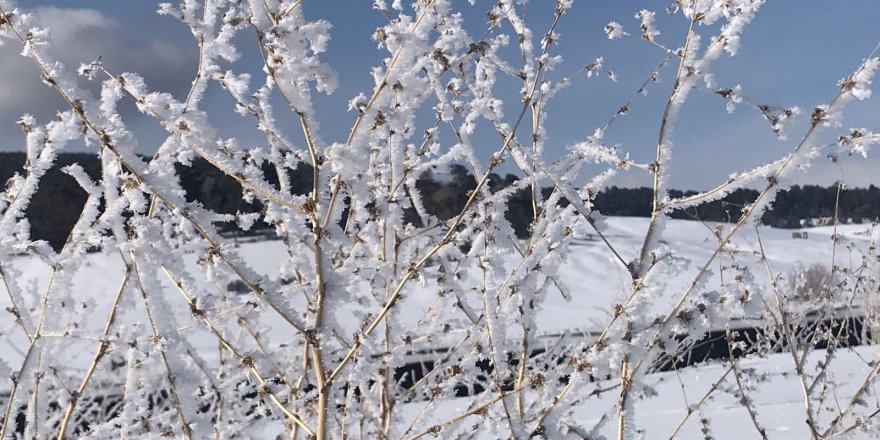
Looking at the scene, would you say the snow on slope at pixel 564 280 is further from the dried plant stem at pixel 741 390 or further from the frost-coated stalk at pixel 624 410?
the frost-coated stalk at pixel 624 410

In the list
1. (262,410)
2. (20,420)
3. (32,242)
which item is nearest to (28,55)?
(32,242)

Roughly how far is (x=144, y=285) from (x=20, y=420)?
10875 millimetres

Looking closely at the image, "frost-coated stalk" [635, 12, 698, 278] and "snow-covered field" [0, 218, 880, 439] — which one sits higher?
"frost-coated stalk" [635, 12, 698, 278]

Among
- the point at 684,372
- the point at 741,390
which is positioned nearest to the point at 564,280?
the point at 684,372

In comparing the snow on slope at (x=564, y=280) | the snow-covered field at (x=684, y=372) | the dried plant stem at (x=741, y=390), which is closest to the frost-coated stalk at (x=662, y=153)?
the snow-covered field at (x=684, y=372)

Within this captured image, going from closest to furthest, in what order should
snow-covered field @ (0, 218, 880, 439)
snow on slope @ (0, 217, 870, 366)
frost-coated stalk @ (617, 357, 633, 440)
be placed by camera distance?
1. frost-coated stalk @ (617, 357, 633, 440)
2. snow-covered field @ (0, 218, 880, 439)
3. snow on slope @ (0, 217, 870, 366)

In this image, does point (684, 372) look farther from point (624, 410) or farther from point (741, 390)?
point (624, 410)

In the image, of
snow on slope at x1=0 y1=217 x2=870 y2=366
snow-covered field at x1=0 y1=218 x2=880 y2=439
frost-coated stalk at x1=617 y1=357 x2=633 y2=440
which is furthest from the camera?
snow on slope at x1=0 y1=217 x2=870 y2=366

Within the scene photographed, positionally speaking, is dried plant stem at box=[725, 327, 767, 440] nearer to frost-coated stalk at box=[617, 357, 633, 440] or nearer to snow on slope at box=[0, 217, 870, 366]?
frost-coated stalk at box=[617, 357, 633, 440]

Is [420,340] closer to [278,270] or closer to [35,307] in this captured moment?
[278,270]

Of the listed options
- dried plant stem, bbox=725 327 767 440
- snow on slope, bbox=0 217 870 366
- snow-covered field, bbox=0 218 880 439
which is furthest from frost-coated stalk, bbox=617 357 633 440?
snow on slope, bbox=0 217 870 366

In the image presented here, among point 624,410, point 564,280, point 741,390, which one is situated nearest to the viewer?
point 624,410

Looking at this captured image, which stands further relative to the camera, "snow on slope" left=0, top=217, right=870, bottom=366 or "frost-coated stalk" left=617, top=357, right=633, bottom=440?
"snow on slope" left=0, top=217, right=870, bottom=366

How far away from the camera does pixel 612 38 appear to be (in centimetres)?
271
